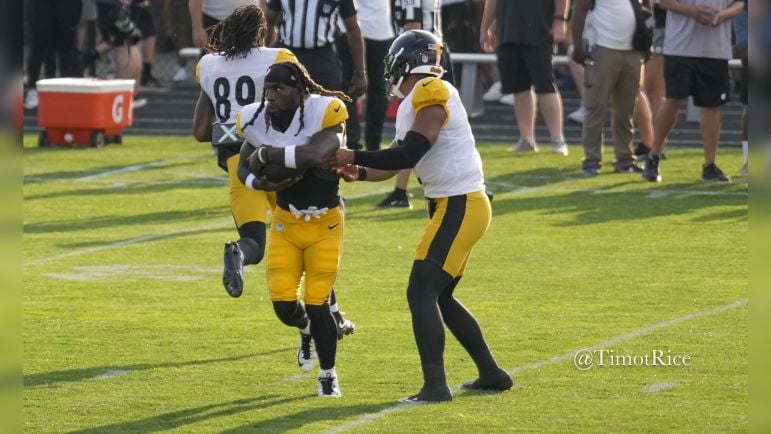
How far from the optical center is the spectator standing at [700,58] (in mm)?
12688

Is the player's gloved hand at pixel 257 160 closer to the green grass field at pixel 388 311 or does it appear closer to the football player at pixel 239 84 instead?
the green grass field at pixel 388 311

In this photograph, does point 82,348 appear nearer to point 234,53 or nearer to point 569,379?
point 234,53

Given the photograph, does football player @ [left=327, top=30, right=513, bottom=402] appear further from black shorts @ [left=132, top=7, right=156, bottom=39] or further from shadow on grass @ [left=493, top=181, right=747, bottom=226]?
black shorts @ [left=132, top=7, right=156, bottom=39]

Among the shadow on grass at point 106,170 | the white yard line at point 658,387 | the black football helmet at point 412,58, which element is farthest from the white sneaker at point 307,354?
the shadow on grass at point 106,170

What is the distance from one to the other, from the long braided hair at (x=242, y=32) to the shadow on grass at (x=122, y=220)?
4.36m

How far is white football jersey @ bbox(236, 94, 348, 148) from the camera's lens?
6105 millimetres

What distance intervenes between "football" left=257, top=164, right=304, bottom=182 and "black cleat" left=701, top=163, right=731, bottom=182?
25.9 ft

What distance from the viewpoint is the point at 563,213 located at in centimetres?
1183

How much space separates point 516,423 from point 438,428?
1.12 feet

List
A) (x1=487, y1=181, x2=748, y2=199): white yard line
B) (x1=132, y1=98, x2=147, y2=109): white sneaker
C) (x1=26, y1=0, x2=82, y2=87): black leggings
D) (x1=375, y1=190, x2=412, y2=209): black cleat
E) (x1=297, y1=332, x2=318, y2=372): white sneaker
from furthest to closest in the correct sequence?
(x1=132, y1=98, x2=147, y2=109): white sneaker
(x1=26, y1=0, x2=82, y2=87): black leggings
(x1=487, y1=181, x2=748, y2=199): white yard line
(x1=375, y1=190, x2=412, y2=209): black cleat
(x1=297, y1=332, x2=318, y2=372): white sneaker

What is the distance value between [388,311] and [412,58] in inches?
99.2

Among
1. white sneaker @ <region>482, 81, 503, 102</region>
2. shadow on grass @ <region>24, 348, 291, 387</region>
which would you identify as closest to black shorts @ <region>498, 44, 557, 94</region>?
white sneaker @ <region>482, 81, 503, 102</region>

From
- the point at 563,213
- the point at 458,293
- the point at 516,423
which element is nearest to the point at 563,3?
the point at 563,213

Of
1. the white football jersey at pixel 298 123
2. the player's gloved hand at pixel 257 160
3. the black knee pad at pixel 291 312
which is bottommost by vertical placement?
the black knee pad at pixel 291 312
